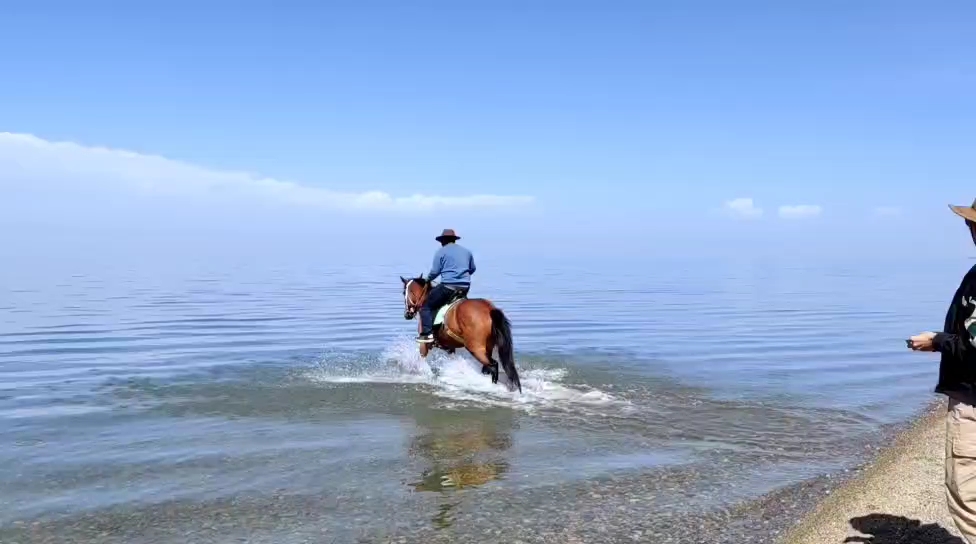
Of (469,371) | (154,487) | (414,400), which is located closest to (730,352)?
(469,371)

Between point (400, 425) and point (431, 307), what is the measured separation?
4.51m

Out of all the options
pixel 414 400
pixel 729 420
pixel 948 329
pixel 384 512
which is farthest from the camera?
pixel 414 400

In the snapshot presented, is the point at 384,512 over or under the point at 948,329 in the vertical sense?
under

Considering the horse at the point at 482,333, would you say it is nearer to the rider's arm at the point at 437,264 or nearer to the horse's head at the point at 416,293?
the rider's arm at the point at 437,264

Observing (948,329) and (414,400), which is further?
(414,400)

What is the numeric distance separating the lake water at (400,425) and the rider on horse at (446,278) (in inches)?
41.8

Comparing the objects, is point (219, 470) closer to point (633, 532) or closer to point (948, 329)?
point (633, 532)

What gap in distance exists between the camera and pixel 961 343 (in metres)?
4.47

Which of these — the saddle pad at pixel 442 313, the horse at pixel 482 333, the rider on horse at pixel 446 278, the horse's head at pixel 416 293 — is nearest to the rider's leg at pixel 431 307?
the rider on horse at pixel 446 278

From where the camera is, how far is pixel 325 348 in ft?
63.9

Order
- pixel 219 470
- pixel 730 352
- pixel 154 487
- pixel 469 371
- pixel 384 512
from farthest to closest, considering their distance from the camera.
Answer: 1. pixel 730 352
2. pixel 469 371
3. pixel 219 470
4. pixel 154 487
5. pixel 384 512

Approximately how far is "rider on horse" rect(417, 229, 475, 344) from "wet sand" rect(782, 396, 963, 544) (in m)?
8.18

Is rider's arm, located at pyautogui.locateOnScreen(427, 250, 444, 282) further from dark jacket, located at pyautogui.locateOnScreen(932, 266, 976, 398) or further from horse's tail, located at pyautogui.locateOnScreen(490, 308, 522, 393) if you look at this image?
dark jacket, located at pyautogui.locateOnScreen(932, 266, 976, 398)

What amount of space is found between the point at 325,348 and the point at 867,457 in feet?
44.0
